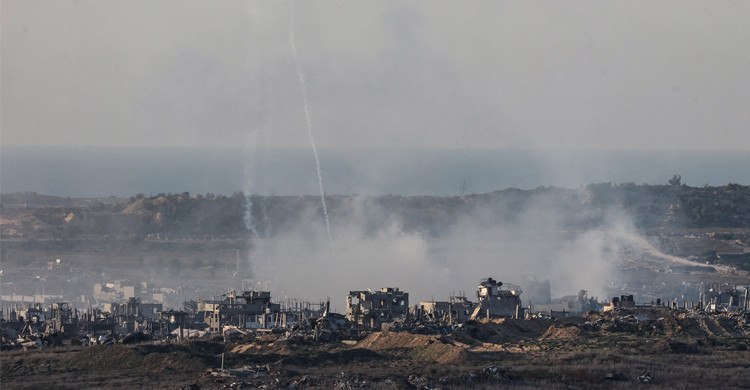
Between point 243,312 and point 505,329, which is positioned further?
point 243,312

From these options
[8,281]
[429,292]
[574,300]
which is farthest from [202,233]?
[574,300]

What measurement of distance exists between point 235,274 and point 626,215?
4580cm

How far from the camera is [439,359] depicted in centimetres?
5406

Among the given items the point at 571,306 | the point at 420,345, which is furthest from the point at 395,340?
the point at 571,306

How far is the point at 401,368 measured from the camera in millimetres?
51969

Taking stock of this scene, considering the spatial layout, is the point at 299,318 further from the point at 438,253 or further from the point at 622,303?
the point at 438,253

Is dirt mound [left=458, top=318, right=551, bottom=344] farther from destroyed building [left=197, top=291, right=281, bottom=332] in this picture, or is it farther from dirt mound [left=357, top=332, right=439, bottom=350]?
destroyed building [left=197, top=291, right=281, bottom=332]

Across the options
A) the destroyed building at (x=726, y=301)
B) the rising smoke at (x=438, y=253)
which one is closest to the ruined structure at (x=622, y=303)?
the destroyed building at (x=726, y=301)

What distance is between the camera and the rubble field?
48156mm

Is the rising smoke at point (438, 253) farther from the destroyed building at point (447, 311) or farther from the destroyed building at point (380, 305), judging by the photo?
the destroyed building at point (447, 311)

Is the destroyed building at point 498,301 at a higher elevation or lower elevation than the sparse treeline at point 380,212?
lower

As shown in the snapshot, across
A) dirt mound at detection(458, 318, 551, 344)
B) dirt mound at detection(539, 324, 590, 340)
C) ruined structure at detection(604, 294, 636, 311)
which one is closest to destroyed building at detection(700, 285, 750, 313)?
ruined structure at detection(604, 294, 636, 311)

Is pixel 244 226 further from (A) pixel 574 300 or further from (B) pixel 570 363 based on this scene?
(B) pixel 570 363

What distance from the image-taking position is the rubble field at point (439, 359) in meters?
48.2
